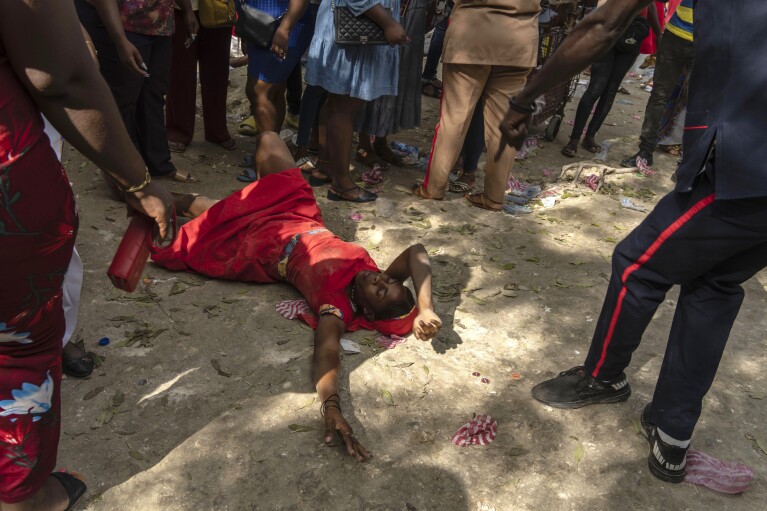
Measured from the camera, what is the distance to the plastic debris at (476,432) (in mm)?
2641

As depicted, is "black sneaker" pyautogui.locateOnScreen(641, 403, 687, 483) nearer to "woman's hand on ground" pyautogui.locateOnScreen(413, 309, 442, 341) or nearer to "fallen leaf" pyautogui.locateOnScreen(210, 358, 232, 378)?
"woman's hand on ground" pyautogui.locateOnScreen(413, 309, 442, 341)

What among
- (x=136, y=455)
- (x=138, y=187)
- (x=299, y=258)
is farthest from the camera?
(x=299, y=258)

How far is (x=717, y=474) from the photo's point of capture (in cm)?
250

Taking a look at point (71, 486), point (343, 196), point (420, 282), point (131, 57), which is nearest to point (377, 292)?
point (420, 282)

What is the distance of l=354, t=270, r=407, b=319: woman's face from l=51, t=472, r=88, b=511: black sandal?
60.6 inches

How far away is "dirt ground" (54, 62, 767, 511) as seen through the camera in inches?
94.1

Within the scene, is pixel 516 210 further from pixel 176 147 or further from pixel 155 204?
pixel 155 204

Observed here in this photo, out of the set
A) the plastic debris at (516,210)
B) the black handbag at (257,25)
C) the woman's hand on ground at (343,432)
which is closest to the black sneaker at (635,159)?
the plastic debris at (516,210)

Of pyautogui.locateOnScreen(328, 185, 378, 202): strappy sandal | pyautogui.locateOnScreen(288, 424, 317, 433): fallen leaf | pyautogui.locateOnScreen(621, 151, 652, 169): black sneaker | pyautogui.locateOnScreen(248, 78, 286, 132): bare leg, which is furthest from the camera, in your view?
pyautogui.locateOnScreen(621, 151, 652, 169): black sneaker

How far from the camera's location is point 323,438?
258 cm

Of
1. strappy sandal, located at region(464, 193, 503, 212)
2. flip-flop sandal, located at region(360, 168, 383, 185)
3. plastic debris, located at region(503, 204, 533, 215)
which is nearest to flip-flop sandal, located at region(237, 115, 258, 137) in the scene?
flip-flop sandal, located at region(360, 168, 383, 185)

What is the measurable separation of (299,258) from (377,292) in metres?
0.55

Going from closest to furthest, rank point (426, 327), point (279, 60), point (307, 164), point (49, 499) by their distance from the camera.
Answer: point (49, 499) → point (426, 327) → point (279, 60) → point (307, 164)

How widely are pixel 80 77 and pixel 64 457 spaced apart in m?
1.55
